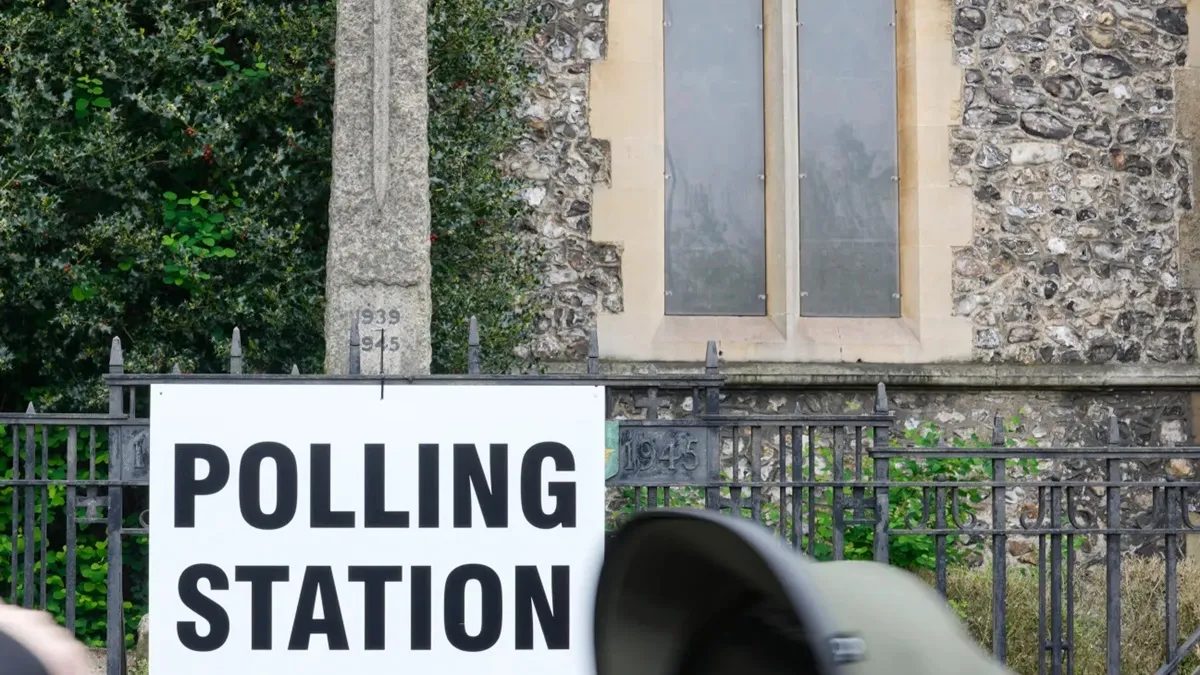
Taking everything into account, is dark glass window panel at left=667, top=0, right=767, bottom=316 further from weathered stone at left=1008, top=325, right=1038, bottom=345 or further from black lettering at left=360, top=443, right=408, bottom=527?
black lettering at left=360, top=443, right=408, bottom=527

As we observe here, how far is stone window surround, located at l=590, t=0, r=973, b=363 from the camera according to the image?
8.73 meters

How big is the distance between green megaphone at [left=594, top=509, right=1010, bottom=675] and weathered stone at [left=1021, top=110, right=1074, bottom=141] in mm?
8218

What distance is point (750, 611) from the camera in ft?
4.02

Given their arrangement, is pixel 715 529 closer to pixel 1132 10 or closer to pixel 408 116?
pixel 408 116

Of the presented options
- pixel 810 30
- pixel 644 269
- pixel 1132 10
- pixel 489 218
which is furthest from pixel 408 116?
pixel 1132 10

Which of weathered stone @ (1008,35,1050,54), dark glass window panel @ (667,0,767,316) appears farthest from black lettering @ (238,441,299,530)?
weathered stone @ (1008,35,1050,54)

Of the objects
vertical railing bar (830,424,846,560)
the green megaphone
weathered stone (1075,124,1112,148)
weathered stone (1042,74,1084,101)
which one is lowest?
vertical railing bar (830,424,846,560)

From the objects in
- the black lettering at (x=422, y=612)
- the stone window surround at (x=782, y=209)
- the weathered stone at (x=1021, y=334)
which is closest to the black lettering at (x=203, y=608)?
the black lettering at (x=422, y=612)

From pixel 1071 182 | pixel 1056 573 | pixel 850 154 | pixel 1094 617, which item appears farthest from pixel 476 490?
pixel 1071 182

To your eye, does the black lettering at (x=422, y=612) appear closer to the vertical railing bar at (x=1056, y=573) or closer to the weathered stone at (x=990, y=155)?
the vertical railing bar at (x=1056, y=573)

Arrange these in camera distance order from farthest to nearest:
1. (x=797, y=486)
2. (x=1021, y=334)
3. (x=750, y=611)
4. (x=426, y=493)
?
(x=1021, y=334)
(x=797, y=486)
(x=426, y=493)
(x=750, y=611)

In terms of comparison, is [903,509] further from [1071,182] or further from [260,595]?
[260,595]

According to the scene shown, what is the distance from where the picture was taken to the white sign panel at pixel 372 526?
169 inches

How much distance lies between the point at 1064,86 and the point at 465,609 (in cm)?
614
